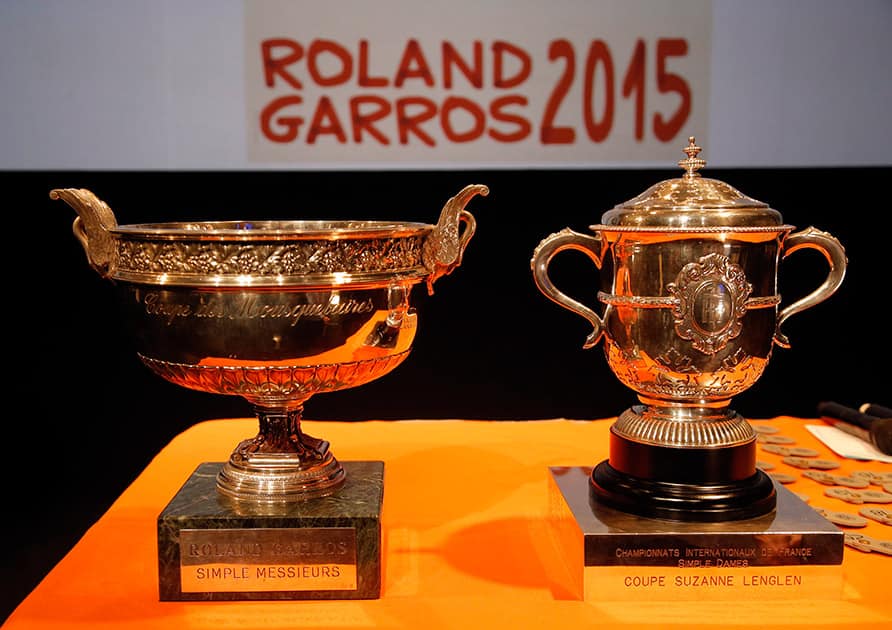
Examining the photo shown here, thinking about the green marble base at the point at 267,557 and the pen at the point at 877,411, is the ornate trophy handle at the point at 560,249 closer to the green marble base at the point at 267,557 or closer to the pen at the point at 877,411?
the green marble base at the point at 267,557

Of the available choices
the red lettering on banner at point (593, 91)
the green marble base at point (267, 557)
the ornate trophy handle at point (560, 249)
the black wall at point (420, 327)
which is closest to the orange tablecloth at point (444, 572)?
the green marble base at point (267, 557)

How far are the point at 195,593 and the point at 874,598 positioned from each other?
838mm

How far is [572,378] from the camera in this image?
2.63m

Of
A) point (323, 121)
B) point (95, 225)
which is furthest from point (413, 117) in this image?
point (95, 225)

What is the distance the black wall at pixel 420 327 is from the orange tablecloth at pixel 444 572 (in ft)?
2.93

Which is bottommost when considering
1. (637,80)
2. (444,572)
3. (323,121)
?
(444,572)

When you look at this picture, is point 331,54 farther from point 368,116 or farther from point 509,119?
point 509,119

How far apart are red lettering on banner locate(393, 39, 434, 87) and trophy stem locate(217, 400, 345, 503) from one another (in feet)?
4.28

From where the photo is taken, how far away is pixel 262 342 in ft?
3.59

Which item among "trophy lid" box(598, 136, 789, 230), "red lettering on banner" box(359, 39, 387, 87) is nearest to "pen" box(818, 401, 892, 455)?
"trophy lid" box(598, 136, 789, 230)

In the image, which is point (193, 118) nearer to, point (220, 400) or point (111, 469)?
point (220, 400)

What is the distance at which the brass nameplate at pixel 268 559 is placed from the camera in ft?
3.61

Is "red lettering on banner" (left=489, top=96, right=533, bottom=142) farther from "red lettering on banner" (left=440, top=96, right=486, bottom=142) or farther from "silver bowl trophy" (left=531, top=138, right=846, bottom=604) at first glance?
"silver bowl trophy" (left=531, top=138, right=846, bottom=604)

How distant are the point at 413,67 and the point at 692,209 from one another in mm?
1324
